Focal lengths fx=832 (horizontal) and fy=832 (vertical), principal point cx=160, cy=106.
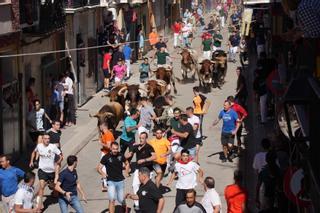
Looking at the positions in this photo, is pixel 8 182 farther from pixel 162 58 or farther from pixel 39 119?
pixel 162 58

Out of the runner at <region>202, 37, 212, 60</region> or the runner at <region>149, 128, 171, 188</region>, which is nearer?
the runner at <region>149, 128, 171, 188</region>

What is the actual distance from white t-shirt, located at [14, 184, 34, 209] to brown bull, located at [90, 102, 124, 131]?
7.97 meters

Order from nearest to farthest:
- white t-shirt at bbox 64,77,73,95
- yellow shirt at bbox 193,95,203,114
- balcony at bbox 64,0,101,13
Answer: yellow shirt at bbox 193,95,203,114 < white t-shirt at bbox 64,77,73,95 < balcony at bbox 64,0,101,13

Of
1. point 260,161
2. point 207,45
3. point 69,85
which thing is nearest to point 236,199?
point 260,161

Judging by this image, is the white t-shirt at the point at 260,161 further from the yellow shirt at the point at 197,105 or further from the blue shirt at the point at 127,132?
the yellow shirt at the point at 197,105

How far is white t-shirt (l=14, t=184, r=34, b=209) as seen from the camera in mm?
13688

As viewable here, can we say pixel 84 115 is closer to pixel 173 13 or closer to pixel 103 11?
pixel 103 11

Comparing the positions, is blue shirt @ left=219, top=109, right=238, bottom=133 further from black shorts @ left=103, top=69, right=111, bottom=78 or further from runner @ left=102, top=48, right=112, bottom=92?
black shorts @ left=103, top=69, right=111, bottom=78

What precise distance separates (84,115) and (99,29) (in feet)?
24.7

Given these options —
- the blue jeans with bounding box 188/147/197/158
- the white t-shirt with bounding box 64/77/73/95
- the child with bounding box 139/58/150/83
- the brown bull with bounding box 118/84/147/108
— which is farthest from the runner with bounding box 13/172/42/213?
the child with bounding box 139/58/150/83

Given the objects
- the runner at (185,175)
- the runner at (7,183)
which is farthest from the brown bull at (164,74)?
the runner at (7,183)

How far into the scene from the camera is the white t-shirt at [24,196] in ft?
44.9

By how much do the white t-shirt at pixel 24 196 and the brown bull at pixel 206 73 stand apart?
17789mm

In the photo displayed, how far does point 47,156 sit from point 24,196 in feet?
8.84
